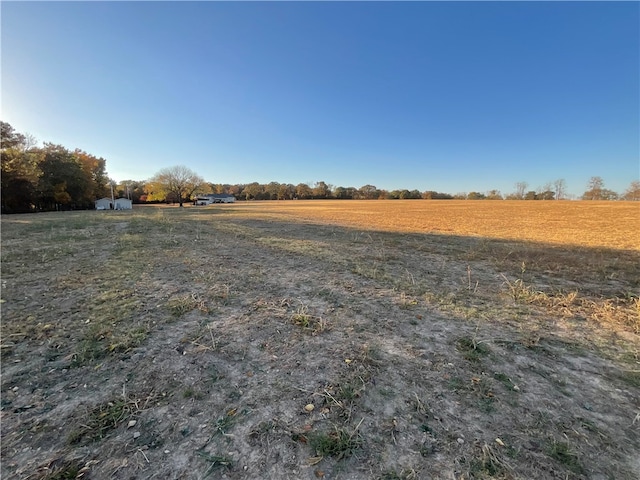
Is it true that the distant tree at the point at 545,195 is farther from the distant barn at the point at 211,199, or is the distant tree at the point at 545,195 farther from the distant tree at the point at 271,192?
the distant barn at the point at 211,199

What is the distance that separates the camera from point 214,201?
93000 mm

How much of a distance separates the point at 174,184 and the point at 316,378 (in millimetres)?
85956

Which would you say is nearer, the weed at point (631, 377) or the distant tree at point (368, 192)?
the weed at point (631, 377)

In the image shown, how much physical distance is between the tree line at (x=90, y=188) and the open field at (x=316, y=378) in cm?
4071

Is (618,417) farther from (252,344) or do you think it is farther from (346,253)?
(346,253)

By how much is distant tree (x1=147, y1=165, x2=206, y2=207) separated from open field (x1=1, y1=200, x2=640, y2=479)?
80.2 m

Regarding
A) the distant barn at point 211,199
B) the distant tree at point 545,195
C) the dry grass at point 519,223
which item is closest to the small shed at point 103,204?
the distant barn at point 211,199

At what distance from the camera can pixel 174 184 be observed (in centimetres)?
7625

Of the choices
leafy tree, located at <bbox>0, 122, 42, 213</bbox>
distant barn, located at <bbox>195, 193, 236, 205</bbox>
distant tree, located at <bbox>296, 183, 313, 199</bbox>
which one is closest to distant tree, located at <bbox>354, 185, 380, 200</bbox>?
distant tree, located at <bbox>296, 183, 313, 199</bbox>

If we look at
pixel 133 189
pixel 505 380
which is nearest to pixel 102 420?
pixel 505 380

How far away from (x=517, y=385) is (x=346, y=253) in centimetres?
692

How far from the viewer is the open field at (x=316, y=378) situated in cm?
196

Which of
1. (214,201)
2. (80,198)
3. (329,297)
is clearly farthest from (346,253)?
(214,201)

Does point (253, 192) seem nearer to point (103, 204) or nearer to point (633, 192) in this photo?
point (103, 204)
